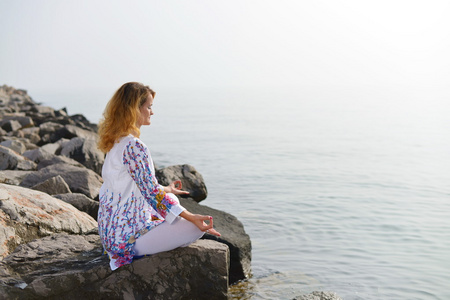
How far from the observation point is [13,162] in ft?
29.9

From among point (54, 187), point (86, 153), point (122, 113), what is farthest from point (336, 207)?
point (122, 113)

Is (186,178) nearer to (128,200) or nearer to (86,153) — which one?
(86,153)

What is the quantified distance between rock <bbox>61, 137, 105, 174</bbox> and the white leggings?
630cm

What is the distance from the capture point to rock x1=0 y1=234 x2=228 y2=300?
12.2 feet

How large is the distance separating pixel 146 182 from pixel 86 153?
262 inches

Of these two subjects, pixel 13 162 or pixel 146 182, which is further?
pixel 13 162

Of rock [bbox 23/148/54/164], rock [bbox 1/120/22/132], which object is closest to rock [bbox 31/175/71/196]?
rock [bbox 23/148/54/164]

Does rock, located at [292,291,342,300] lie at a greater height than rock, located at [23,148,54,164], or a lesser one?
greater

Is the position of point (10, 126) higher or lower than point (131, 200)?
lower

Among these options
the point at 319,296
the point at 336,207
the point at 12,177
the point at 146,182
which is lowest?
the point at 336,207

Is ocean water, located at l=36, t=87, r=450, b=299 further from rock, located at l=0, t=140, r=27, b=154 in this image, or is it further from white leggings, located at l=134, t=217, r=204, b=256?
rock, located at l=0, t=140, r=27, b=154

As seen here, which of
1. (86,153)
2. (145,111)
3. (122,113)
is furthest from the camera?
(86,153)

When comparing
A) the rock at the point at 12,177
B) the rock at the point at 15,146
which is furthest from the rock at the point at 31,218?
the rock at the point at 15,146

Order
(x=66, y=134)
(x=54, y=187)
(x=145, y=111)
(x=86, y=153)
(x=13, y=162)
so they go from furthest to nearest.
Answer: (x=66, y=134) → (x=86, y=153) → (x=13, y=162) → (x=54, y=187) → (x=145, y=111)
